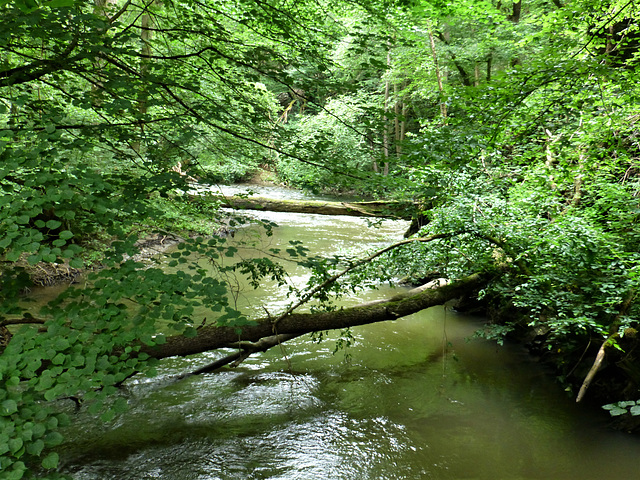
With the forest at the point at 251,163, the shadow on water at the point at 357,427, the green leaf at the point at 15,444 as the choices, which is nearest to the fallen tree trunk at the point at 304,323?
the forest at the point at 251,163

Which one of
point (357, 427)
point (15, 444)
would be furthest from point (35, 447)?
point (357, 427)

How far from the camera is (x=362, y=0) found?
3.16m

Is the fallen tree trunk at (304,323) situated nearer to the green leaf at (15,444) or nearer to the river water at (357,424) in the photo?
the river water at (357,424)

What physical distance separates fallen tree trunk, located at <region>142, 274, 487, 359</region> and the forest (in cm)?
2

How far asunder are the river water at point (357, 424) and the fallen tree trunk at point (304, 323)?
0.35 m

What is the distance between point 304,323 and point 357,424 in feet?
3.97

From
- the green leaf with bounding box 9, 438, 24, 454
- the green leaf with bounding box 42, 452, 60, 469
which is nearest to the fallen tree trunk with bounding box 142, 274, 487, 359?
the green leaf with bounding box 42, 452, 60, 469

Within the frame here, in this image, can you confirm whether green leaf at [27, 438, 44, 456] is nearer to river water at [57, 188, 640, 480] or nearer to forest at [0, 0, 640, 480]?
forest at [0, 0, 640, 480]

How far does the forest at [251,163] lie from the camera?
6.40ft

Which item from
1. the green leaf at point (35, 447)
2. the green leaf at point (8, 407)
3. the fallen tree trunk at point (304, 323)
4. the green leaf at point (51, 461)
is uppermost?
the green leaf at point (8, 407)

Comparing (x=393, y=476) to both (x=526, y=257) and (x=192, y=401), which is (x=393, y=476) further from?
(x=526, y=257)

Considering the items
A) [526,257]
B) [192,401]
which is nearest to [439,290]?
[526,257]

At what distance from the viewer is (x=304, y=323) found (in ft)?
13.6

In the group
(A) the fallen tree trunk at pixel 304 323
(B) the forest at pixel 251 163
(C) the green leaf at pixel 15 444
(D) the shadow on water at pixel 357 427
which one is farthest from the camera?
(A) the fallen tree trunk at pixel 304 323
